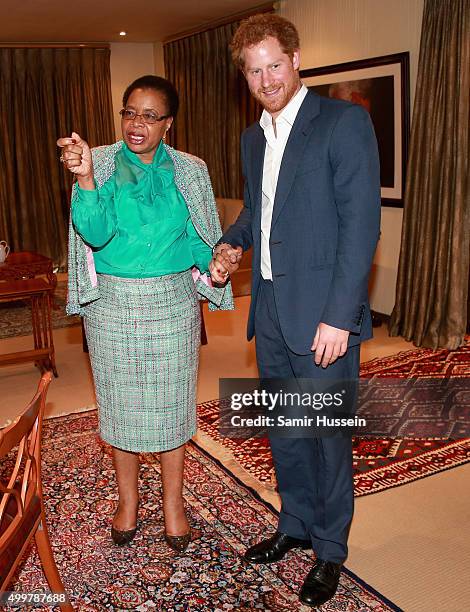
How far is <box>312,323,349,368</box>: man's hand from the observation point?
2.05 metres

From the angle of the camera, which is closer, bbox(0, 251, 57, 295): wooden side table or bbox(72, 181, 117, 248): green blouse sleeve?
bbox(72, 181, 117, 248): green blouse sleeve

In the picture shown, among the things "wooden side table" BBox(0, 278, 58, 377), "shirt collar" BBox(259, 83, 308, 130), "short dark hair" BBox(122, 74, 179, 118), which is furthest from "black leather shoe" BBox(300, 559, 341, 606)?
"wooden side table" BBox(0, 278, 58, 377)

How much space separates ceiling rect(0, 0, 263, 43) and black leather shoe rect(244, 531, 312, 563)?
5.55 meters

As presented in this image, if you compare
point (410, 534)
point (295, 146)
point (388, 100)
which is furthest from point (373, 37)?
point (410, 534)

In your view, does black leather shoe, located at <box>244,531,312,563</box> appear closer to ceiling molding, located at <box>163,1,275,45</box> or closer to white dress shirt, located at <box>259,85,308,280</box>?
white dress shirt, located at <box>259,85,308,280</box>

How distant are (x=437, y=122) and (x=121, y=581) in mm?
3945

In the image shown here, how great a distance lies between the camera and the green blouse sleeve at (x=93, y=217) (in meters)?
2.18

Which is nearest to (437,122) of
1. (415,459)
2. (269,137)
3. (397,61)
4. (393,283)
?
(397,61)

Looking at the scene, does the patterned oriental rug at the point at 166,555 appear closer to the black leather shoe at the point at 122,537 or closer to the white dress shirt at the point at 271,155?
the black leather shoe at the point at 122,537

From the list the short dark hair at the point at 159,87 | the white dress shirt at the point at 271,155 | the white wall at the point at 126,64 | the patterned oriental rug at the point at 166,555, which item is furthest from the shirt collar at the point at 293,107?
the white wall at the point at 126,64

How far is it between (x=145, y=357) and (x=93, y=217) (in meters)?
0.56

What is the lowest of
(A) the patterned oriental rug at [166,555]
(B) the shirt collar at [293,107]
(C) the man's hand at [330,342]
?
(A) the patterned oriental rug at [166,555]

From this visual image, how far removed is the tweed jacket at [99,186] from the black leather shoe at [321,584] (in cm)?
121

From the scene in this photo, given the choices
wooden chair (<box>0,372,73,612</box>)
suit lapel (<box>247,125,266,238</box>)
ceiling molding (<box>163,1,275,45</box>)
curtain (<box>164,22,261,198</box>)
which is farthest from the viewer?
curtain (<box>164,22,261,198</box>)
